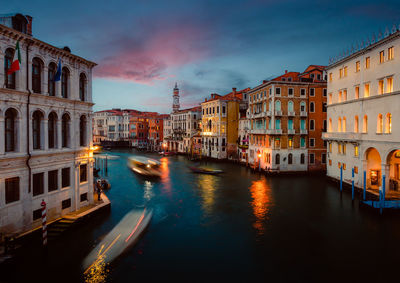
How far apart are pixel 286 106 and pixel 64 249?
1305 inches

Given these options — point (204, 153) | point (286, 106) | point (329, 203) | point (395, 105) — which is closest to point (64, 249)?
point (329, 203)

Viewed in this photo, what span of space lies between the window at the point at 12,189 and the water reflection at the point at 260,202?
47.3ft

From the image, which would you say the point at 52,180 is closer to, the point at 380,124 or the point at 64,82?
the point at 64,82

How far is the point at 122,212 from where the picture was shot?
2091 centimetres

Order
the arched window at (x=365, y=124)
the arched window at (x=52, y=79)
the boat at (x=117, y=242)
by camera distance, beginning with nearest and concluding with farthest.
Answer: the boat at (x=117, y=242) < the arched window at (x=52, y=79) < the arched window at (x=365, y=124)

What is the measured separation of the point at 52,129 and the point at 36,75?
10.8 ft

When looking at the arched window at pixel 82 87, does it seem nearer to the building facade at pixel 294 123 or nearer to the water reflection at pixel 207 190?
the water reflection at pixel 207 190

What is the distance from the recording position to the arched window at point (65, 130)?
16.9m

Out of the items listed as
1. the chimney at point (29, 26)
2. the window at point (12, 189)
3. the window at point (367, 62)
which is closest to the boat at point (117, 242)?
the window at point (12, 189)

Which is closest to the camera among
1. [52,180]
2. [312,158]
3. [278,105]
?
[52,180]

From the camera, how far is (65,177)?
1695 centimetres

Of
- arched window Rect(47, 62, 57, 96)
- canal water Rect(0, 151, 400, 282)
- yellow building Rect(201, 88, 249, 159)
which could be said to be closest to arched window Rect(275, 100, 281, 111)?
canal water Rect(0, 151, 400, 282)

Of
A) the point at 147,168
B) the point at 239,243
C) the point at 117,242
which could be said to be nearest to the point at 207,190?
the point at 239,243

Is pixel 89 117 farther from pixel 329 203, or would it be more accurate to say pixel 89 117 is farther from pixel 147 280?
pixel 329 203
